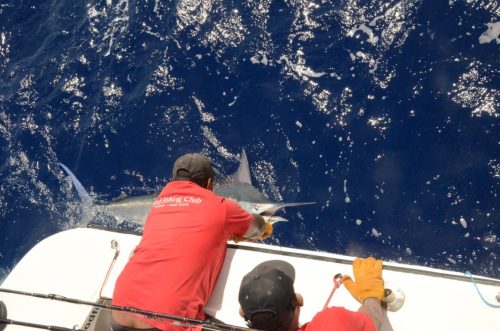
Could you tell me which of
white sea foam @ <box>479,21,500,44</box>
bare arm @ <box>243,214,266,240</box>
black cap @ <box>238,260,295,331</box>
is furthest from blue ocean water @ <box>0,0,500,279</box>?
black cap @ <box>238,260,295,331</box>

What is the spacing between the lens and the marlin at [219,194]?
478 centimetres

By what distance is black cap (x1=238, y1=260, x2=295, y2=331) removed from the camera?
221 cm

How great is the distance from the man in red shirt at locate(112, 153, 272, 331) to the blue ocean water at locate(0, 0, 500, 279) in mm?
1543

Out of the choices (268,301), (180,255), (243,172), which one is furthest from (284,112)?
(268,301)

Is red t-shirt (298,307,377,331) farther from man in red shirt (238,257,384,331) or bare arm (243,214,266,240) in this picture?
bare arm (243,214,266,240)

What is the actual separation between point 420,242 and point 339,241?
763 millimetres

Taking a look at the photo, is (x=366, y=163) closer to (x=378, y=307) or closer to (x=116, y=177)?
(x=378, y=307)

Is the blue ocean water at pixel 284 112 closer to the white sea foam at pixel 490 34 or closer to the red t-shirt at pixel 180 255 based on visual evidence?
the white sea foam at pixel 490 34

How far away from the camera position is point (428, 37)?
4.69 metres

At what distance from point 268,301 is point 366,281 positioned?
34.8 inches

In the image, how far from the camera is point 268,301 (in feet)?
7.26

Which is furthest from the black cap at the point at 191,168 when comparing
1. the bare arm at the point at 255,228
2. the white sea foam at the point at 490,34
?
the white sea foam at the point at 490,34

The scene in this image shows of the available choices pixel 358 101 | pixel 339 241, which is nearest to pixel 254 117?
pixel 358 101

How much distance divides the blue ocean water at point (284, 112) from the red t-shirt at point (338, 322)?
1882 mm
